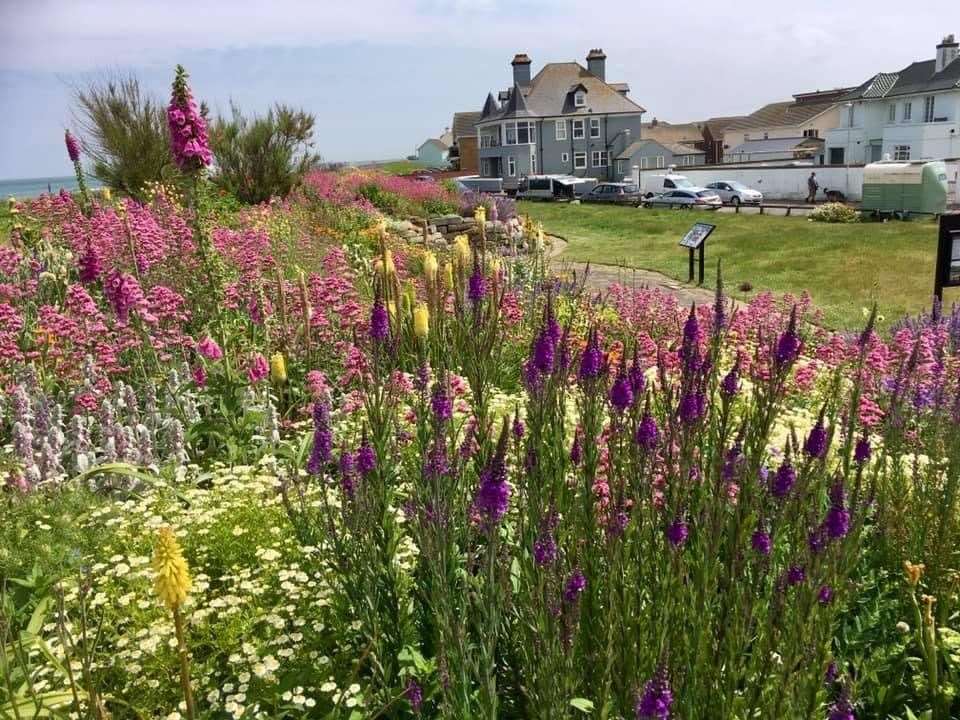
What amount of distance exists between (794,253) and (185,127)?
54.7ft

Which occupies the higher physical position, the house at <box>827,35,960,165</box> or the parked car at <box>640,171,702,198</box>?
the house at <box>827,35,960,165</box>

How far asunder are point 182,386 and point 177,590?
361cm

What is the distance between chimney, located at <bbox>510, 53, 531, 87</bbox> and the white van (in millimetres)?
20357

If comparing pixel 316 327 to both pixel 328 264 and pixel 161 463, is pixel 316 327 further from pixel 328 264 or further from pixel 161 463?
pixel 161 463

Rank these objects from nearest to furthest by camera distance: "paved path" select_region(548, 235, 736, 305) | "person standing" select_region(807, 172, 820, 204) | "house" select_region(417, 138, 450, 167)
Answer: "paved path" select_region(548, 235, 736, 305) < "person standing" select_region(807, 172, 820, 204) < "house" select_region(417, 138, 450, 167)

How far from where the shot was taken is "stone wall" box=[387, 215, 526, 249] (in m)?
15.7

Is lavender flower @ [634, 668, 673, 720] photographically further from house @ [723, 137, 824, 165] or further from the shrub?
house @ [723, 137, 824, 165]

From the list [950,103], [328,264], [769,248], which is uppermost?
[950,103]

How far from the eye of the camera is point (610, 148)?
2258 inches

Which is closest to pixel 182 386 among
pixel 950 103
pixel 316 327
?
pixel 316 327

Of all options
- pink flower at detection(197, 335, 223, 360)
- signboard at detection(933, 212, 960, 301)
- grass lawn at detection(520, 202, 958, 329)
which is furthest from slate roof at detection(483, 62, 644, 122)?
pink flower at detection(197, 335, 223, 360)

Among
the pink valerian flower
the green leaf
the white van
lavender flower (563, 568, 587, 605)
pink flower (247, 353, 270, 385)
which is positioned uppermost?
the pink valerian flower

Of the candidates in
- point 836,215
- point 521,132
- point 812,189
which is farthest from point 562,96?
point 836,215

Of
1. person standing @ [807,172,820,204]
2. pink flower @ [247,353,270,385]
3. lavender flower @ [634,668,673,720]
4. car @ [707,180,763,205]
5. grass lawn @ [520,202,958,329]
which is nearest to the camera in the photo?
lavender flower @ [634,668,673,720]
